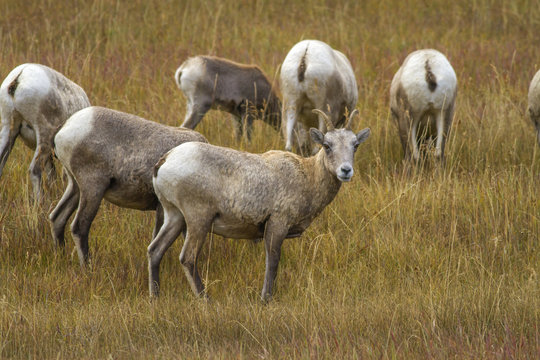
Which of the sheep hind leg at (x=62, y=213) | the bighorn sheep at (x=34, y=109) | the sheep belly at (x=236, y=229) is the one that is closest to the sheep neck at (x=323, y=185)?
the sheep belly at (x=236, y=229)

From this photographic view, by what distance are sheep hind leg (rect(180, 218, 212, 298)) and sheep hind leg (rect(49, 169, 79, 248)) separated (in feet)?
4.55

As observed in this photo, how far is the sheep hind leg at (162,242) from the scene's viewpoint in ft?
19.1

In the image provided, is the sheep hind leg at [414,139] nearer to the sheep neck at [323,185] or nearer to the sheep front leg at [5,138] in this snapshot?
the sheep neck at [323,185]

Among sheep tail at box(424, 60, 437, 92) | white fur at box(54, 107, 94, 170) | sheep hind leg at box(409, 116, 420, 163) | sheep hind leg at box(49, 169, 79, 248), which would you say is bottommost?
sheep hind leg at box(49, 169, 79, 248)

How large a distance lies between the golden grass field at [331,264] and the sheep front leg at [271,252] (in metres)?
0.11

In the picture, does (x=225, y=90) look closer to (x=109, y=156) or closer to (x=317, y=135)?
(x=109, y=156)

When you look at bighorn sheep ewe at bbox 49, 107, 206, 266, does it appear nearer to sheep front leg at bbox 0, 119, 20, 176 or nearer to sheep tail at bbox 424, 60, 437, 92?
sheep front leg at bbox 0, 119, 20, 176

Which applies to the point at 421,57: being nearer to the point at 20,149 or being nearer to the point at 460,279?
the point at 460,279

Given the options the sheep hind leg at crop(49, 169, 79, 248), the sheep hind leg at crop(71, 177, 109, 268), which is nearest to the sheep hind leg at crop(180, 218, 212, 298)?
the sheep hind leg at crop(71, 177, 109, 268)

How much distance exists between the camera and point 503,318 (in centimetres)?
509

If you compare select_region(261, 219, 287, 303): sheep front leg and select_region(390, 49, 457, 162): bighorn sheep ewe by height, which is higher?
select_region(390, 49, 457, 162): bighorn sheep ewe

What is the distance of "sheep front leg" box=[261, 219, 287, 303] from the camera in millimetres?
5719

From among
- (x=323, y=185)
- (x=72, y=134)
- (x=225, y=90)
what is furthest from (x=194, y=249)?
(x=225, y=90)

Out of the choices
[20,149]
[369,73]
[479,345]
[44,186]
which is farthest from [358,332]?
[369,73]
